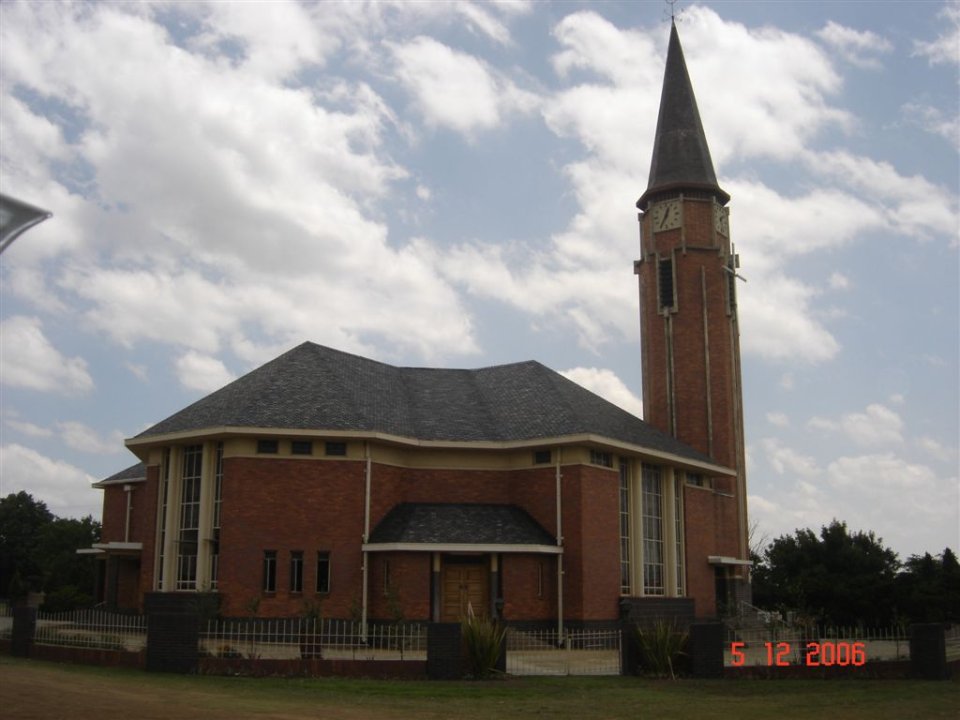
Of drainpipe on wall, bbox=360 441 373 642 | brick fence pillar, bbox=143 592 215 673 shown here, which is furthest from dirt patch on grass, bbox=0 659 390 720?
drainpipe on wall, bbox=360 441 373 642

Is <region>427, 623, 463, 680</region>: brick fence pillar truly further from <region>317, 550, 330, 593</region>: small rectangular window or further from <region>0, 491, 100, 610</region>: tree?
<region>0, 491, 100, 610</region>: tree

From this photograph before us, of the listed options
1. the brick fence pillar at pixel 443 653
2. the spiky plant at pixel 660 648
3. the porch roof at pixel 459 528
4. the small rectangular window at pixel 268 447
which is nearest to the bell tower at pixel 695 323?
the porch roof at pixel 459 528

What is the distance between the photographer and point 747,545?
41.6 meters

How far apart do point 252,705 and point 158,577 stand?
711 inches

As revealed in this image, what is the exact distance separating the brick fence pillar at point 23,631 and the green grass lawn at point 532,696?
6.13 feet

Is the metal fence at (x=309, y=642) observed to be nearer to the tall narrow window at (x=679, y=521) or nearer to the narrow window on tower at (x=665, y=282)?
the tall narrow window at (x=679, y=521)

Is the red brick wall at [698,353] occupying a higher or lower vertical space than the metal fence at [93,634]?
higher

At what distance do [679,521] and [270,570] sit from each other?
48.2ft

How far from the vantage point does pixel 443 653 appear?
2003 cm

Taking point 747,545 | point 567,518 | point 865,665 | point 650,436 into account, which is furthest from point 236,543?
point 747,545

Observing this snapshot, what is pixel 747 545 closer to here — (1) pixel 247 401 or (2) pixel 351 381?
(2) pixel 351 381

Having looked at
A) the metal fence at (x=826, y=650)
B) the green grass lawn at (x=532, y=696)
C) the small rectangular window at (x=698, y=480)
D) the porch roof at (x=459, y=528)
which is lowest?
the green grass lawn at (x=532, y=696)

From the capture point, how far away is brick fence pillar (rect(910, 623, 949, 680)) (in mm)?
21312

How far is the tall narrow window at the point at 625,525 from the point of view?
33.2m
